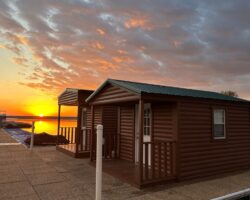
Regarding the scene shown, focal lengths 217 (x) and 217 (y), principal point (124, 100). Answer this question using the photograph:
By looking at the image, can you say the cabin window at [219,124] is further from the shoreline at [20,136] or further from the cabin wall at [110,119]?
the shoreline at [20,136]

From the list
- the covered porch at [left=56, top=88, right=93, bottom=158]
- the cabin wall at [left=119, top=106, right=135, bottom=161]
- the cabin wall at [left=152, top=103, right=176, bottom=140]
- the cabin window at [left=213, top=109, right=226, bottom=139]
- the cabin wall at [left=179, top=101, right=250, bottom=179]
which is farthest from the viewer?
the covered porch at [left=56, top=88, right=93, bottom=158]

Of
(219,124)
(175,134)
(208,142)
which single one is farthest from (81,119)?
(219,124)

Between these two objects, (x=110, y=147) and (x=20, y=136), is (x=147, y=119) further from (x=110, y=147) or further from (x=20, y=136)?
(x=20, y=136)

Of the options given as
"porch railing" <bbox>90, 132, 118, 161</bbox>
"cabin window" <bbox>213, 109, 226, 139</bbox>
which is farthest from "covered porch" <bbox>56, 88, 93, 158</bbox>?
"cabin window" <bbox>213, 109, 226, 139</bbox>

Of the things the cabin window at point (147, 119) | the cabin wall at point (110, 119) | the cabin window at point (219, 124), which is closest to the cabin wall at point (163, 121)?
the cabin window at point (147, 119)

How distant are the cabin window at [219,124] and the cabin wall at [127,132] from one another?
3078 mm

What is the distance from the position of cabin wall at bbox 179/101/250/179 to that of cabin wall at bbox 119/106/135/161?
2642 millimetres

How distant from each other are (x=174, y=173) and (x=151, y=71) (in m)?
11.3

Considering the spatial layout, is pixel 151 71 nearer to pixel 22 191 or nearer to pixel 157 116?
pixel 157 116

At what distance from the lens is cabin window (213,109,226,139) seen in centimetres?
757

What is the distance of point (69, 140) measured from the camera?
1294cm

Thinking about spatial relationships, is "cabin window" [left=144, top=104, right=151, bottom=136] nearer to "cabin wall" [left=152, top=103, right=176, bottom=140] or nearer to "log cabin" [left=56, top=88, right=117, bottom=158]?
"cabin wall" [left=152, top=103, right=176, bottom=140]

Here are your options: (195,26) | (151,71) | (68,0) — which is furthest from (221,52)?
(68,0)

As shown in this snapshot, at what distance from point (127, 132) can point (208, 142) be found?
332 cm
